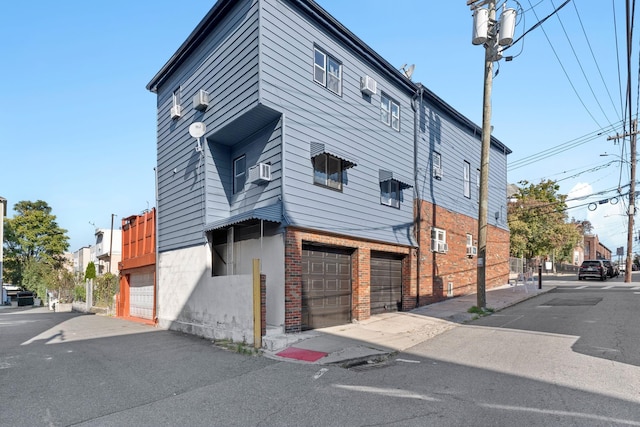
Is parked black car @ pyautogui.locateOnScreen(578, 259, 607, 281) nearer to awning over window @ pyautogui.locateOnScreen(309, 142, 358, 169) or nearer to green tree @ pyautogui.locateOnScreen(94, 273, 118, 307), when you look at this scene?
awning over window @ pyautogui.locateOnScreen(309, 142, 358, 169)

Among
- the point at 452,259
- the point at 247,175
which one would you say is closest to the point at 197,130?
the point at 247,175

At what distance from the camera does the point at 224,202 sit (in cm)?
1288

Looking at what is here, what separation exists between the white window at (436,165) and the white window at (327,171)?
6.33 meters

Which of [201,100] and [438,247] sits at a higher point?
[201,100]

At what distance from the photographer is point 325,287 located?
11688 mm

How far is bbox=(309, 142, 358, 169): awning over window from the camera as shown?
37.7 feet

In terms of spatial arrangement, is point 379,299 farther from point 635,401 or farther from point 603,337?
point 635,401

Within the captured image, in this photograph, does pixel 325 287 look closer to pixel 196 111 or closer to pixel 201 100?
pixel 201 100

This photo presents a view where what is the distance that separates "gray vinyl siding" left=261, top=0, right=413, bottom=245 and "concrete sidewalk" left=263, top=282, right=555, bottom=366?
271 cm

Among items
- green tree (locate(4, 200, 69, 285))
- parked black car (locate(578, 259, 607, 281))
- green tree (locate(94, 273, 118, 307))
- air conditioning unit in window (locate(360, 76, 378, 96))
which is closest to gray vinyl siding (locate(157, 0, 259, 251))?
air conditioning unit in window (locate(360, 76, 378, 96))

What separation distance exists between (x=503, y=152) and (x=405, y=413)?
22.5 m

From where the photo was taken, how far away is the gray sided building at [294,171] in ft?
35.5

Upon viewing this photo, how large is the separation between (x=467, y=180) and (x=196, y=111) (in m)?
13.5

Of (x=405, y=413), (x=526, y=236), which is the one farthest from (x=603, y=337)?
(x=526, y=236)
